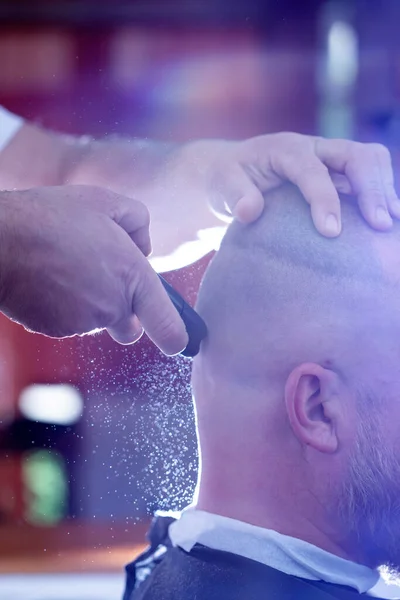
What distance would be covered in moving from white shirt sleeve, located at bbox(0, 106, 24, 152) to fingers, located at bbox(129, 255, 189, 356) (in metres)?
0.52

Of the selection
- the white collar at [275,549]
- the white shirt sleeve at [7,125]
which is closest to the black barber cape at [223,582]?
the white collar at [275,549]

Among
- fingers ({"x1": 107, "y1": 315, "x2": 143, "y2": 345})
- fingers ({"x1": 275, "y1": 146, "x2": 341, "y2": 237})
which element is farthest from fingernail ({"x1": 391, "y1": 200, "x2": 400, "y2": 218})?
fingers ({"x1": 107, "y1": 315, "x2": 143, "y2": 345})

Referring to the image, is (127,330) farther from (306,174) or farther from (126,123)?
(126,123)

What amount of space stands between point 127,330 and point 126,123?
520 mm

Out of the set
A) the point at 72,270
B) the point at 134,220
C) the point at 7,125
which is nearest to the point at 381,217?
the point at 134,220

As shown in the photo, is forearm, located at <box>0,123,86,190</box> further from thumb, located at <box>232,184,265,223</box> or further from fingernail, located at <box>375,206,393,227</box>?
fingernail, located at <box>375,206,393,227</box>

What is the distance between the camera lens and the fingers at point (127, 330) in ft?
3.59

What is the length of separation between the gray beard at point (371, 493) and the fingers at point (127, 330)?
402mm

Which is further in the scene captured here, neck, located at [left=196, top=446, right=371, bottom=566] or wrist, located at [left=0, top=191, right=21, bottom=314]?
neck, located at [left=196, top=446, right=371, bottom=566]

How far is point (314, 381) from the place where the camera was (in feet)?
3.61

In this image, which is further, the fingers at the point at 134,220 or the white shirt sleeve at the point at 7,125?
the white shirt sleeve at the point at 7,125

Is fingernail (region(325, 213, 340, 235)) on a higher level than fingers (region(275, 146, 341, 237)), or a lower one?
lower

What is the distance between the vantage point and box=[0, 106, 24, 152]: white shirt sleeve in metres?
1.38

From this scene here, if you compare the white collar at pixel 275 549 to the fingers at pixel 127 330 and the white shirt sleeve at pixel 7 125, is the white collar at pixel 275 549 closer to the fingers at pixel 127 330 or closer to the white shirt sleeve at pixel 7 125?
the fingers at pixel 127 330
